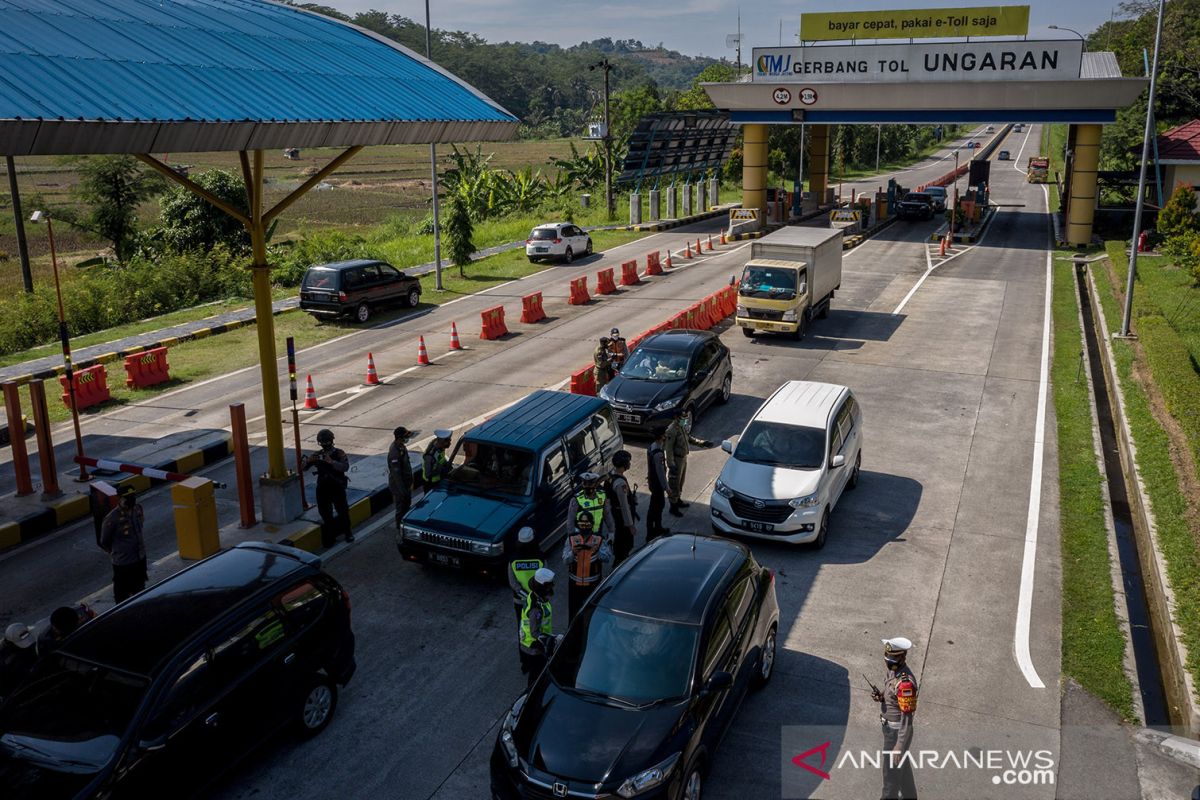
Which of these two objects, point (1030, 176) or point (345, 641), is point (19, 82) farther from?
point (1030, 176)

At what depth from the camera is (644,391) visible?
1797 cm

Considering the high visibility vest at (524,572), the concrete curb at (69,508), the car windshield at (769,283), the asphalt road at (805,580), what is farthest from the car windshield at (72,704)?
the car windshield at (769,283)

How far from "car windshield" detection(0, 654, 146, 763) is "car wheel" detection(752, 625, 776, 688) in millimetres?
5599

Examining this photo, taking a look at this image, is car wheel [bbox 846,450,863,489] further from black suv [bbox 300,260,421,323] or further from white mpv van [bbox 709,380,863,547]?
black suv [bbox 300,260,421,323]

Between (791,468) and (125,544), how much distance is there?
28.1ft

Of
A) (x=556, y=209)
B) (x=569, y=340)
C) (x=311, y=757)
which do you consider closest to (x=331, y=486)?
(x=311, y=757)

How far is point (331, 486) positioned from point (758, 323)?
1467 cm

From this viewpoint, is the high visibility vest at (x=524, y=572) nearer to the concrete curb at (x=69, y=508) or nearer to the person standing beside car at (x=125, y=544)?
the person standing beside car at (x=125, y=544)

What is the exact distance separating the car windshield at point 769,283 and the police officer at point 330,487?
14.5 m

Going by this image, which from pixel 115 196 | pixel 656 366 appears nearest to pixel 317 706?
pixel 656 366

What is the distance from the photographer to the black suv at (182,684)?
24.4 ft

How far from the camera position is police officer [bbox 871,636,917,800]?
8102mm

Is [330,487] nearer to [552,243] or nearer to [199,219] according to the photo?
[552,243]

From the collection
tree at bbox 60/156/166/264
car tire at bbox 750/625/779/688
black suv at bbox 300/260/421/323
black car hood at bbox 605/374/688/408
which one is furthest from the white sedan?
car tire at bbox 750/625/779/688
